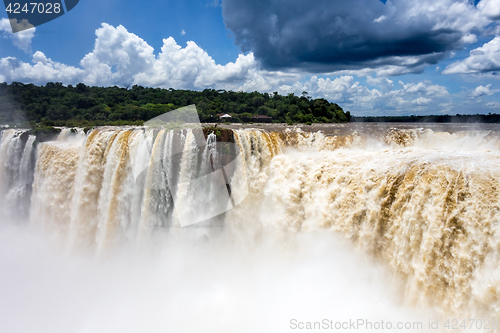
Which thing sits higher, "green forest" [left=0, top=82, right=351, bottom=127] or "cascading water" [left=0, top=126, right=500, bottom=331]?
"green forest" [left=0, top=82, right=351, bottom=127]

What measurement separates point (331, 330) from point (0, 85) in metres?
47.8

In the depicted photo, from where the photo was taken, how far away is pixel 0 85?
36719mm

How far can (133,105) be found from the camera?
34.6 meters

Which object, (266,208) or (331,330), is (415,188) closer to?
(331,330)

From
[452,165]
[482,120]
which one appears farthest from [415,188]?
[482,120]

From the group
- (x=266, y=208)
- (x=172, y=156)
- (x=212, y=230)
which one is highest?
(x=172, y=156)

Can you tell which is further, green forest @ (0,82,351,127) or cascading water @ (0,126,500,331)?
green forest @ (0,82,351,127)

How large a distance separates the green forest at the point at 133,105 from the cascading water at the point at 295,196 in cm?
1682

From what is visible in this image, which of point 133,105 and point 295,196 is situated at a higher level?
point 133,105

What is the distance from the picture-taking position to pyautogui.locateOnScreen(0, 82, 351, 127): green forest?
3164cm

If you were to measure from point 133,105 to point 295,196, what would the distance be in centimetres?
3075

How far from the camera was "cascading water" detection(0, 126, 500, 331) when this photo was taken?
579 centimetres

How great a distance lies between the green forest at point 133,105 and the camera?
31641 millimetres

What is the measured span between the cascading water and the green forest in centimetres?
1682
